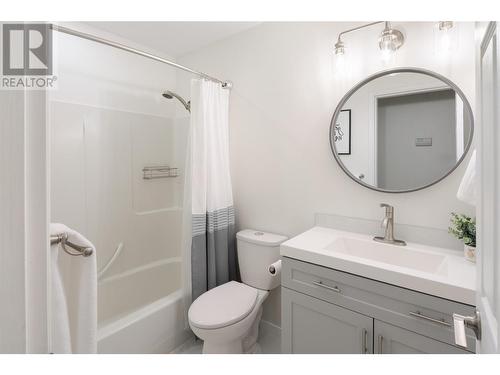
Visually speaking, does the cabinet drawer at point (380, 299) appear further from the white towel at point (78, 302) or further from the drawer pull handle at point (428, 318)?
the white towel at point (78, 302)

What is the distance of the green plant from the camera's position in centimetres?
118

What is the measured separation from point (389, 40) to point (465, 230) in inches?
40.0

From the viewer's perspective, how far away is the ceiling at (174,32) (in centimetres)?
194

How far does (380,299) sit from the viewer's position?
1112mm

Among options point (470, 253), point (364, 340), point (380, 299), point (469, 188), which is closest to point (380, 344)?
point (364, 340)

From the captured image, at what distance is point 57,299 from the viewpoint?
719mm

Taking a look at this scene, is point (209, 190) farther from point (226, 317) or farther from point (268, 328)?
point (268, 328)

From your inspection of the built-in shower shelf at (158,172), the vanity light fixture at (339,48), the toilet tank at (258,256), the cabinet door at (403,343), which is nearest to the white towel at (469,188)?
the cabinet door at (403,343)

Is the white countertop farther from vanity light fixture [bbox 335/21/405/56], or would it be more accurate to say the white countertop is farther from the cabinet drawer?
vanity light fixture [bbox 335/21/405/56]

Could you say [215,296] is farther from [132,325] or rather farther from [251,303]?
[132,325]
